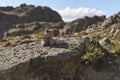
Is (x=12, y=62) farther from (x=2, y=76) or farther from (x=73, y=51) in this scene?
(x=73, y=51)

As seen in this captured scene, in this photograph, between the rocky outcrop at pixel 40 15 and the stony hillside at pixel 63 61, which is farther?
the rocky outcrop at pixel 40 15

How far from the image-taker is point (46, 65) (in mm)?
15859

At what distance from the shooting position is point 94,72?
17359mm

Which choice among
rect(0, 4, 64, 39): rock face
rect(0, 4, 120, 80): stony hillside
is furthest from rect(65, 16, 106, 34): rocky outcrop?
rect(0, 4, 120, 80): stony hillside

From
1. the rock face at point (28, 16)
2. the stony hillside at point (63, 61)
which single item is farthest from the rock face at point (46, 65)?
the rock face at point (28, 16)

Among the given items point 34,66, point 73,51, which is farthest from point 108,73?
point 34,66

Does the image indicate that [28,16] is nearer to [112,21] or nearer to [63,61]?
[112,21]

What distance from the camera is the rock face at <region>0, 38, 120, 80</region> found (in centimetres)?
1540

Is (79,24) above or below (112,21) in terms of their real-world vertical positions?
below

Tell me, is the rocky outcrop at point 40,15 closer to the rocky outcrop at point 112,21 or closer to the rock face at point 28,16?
the rock face at point 28,16

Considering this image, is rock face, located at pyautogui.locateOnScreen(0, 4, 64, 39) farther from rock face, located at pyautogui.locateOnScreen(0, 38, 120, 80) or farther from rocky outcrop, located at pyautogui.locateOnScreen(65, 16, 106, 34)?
rock face, located at pyautogui.locateOnScreen(0, 38, 120, 80)

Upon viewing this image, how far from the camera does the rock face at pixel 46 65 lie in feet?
50.5

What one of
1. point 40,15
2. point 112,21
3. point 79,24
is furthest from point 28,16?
point 112,21

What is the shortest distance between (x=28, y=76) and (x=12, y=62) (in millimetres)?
887
